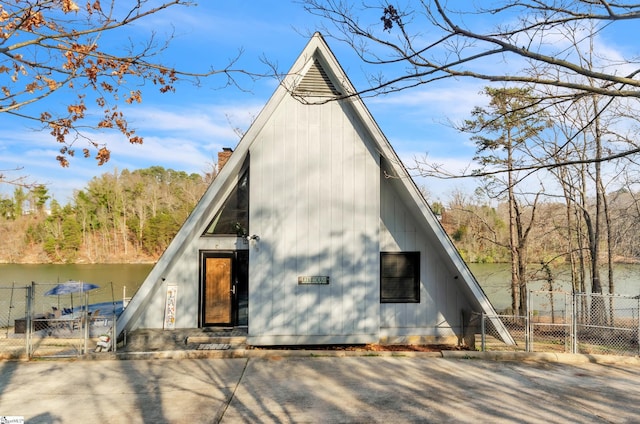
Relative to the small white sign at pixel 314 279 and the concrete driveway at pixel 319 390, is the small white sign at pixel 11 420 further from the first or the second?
the small white sign at pixel 314 279

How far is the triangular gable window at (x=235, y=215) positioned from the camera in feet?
31.7

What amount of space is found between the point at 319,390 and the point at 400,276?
449cm

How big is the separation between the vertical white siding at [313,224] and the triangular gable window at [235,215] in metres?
1.16

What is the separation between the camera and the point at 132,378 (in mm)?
6137

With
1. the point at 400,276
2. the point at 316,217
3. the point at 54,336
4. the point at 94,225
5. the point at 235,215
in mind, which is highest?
the point at 94,225

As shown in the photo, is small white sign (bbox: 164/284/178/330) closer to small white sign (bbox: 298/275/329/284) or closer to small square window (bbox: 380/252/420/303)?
small white sign (bbox: 298/275/329/284)

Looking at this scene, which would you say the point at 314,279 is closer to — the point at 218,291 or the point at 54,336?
the point at 218,291

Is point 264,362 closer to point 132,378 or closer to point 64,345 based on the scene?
point 132,378

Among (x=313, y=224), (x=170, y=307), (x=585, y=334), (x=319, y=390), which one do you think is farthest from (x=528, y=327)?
(x=585, y=334)

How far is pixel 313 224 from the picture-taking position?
866cm

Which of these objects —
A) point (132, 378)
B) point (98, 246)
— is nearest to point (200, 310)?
point (132, 378)

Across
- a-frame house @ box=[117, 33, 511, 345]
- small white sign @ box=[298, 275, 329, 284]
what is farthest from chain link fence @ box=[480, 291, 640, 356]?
small white sign @ box=[298, 275, 329, 284]

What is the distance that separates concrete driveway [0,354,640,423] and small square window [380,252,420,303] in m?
2.32

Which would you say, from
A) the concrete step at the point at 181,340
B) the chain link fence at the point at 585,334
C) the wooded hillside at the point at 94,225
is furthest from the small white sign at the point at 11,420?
the wooded hillside at the point at 94,225
